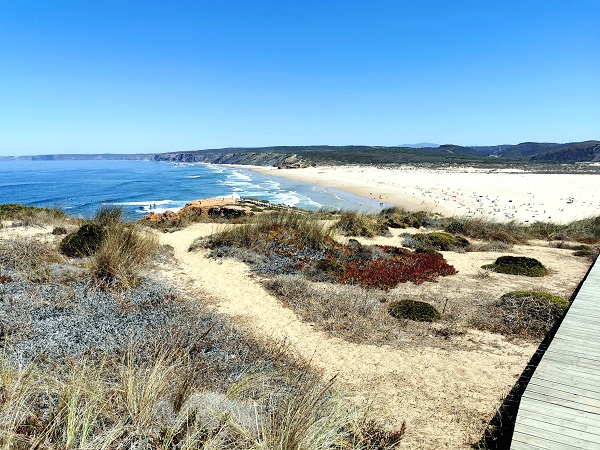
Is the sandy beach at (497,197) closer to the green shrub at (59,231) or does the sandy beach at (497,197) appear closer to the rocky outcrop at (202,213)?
the rocky outcrop at (202,213)

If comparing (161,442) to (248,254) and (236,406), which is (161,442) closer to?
(236,406)

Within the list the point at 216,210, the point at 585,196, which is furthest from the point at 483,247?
the point at 585,196

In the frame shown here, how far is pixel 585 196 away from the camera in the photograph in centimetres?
3406

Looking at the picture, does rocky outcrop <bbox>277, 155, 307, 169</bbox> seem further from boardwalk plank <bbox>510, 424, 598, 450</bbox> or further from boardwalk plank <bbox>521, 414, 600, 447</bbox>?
boardwalk plank <bbox>510, 424, 598, 450</bbox>

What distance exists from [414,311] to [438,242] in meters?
8.53

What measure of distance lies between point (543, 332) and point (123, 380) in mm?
→ 7545

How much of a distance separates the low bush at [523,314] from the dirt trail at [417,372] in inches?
19.5

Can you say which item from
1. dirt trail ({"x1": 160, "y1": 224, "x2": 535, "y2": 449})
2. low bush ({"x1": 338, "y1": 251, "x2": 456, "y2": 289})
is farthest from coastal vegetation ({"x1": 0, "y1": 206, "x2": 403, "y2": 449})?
low bush ({"x1": 338, "y1": 251, "x2": 456, "y2": 289})

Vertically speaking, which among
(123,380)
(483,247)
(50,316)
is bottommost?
(483,247)

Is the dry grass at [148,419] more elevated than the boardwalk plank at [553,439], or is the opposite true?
the dry grass at [148,419]

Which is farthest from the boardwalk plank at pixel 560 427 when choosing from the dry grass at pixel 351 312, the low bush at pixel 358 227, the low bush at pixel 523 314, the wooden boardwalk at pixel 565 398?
the low bush at pixel 358 227

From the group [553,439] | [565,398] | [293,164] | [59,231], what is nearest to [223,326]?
[553,439]

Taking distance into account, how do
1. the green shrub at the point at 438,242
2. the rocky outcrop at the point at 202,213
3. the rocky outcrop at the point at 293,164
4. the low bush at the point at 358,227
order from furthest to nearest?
the rocky outcrop at the point at 293,164 → the rocky outcrop at the point at 202,213 → the low bush at the point at 358,227 → the green shrub at the point at 438,242

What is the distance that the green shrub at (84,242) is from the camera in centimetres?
1030
